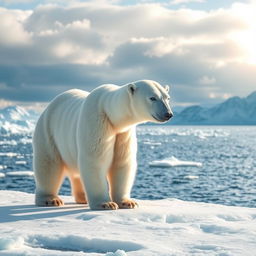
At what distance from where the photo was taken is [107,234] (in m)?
4.81

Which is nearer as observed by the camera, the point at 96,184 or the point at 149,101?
the point at 149,101

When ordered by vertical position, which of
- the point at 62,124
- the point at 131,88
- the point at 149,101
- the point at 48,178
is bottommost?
the point at 48,178

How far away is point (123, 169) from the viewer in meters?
6.70

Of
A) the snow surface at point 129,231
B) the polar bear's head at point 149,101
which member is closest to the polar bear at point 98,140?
the polar bear's head at point 149,101

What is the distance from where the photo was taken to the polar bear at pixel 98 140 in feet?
19.9

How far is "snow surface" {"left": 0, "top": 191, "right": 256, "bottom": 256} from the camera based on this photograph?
4.29m

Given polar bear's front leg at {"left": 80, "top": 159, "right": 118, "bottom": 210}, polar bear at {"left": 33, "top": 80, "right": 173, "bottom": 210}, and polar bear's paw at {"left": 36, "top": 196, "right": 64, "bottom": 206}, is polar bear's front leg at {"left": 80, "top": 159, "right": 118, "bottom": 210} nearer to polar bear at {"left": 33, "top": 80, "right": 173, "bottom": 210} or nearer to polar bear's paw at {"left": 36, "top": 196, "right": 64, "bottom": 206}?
polar bear at {"left": 33, "top": 80, "right": 173, "bottom": 210}

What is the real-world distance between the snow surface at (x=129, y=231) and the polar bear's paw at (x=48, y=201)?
1.53ft

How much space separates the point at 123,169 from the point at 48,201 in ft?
4.59

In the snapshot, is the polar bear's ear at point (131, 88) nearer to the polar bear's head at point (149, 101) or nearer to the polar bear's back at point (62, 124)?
the polar bear's head at point (149, 101)

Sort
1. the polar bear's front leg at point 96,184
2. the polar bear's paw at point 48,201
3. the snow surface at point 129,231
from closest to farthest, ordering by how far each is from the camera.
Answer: the snow surface at point 129,231 → the polar bear's front leg at point 96,184 → the polar bear's paw at point 48,201

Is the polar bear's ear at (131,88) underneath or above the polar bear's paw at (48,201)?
above

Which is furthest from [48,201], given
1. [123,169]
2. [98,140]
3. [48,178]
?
[98,140]

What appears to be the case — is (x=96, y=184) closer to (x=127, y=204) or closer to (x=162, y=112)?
(x=127, y=204)
